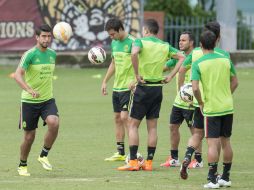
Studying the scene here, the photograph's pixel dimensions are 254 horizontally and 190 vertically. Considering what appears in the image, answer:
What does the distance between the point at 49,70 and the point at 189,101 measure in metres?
2.04

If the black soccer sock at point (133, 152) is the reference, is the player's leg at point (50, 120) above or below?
above

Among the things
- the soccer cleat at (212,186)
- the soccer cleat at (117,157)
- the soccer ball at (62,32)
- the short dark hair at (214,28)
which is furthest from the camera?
the soccer ball at (62,32)

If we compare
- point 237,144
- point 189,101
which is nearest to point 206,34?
point 189,101

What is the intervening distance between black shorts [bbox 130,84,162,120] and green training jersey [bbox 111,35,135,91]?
1022 millimetres

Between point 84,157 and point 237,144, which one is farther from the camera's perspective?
point 237,144

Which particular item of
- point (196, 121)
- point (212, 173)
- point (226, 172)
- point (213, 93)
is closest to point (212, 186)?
point (212, 173)

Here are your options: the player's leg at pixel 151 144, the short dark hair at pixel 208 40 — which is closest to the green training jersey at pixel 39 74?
the player's leg at pixel 151 144

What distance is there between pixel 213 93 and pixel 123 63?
11.3ft

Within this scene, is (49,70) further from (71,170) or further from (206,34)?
(206,34)

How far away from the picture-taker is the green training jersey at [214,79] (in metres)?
12.0

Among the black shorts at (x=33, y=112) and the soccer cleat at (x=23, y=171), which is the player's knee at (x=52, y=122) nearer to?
the black shorts at (x=33, y=112)

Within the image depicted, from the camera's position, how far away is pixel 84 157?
49.7 feet

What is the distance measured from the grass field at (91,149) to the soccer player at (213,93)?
496 mm

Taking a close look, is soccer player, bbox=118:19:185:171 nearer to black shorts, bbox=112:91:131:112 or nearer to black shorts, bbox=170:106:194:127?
black shorts, bbox=170:106:194:127
